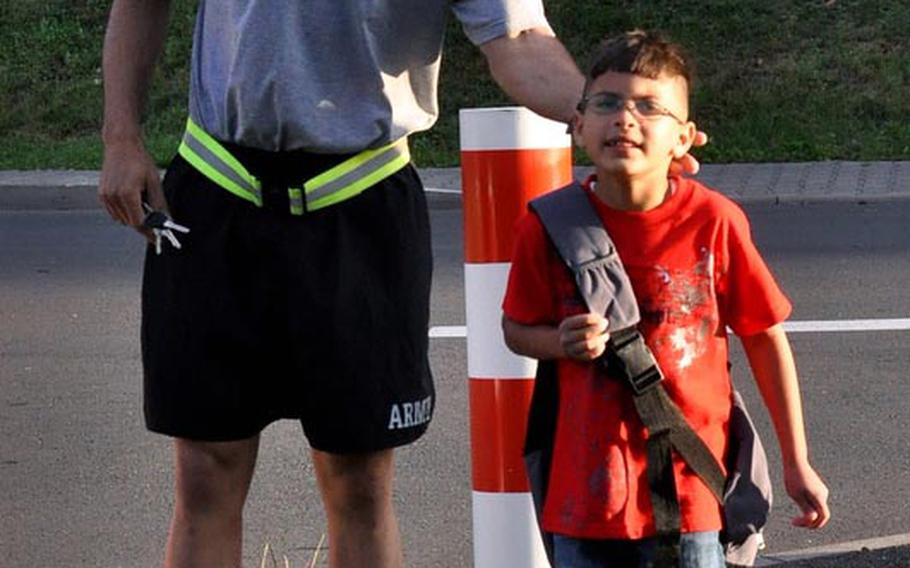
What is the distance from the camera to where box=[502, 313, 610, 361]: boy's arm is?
9.57 ft

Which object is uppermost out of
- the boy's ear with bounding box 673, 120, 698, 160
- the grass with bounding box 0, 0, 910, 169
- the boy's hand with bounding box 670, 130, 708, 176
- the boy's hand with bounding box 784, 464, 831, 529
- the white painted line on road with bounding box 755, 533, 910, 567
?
the boy's ear with bounding box 673, 120, 698, 160

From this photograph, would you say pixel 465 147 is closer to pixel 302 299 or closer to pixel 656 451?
pixel 302 299

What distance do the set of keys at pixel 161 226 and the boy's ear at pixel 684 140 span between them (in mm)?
853

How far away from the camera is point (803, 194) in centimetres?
1371

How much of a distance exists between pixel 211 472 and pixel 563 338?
77cm

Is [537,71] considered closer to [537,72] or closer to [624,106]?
[537,72]

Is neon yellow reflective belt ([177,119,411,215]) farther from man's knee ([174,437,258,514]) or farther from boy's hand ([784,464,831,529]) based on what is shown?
boy's hand ([784,464,831,529])

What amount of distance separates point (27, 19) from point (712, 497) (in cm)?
1700

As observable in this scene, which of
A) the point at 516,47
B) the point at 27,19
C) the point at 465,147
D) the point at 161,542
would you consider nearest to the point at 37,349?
the point at 161,542

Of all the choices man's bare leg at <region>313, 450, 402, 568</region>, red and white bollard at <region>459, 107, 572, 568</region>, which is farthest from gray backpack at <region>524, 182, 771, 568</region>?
red and white bollard at <region>459, 107, 572, 568</region>

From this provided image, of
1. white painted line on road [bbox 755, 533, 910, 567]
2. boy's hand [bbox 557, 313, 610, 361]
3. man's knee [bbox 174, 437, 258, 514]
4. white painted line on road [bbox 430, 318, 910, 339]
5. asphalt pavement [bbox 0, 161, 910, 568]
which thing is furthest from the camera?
asphalt pavement [bbox 0, 161, 910, 568]

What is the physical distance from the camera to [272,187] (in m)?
3.32

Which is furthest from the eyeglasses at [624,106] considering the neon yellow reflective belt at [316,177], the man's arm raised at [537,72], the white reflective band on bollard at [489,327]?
the white reflective band on bollard at [489,327]

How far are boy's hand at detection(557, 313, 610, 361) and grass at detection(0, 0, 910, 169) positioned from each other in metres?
12.6
